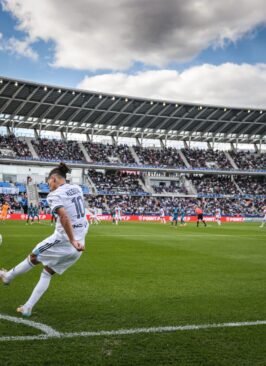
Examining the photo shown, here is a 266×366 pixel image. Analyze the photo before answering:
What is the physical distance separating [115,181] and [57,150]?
1071 cm

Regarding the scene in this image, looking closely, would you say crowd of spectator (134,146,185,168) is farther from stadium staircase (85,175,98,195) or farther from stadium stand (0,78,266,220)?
stadium staircase (85,175,98,195)

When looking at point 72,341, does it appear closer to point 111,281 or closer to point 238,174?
point 111,281

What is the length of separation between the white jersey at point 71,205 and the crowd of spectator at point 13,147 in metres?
56.9

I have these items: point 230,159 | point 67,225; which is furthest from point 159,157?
point 67,225

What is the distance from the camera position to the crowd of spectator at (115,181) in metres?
67.9

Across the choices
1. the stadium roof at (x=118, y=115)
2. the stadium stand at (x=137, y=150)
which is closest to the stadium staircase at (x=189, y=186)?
the stadium stand at (x=137, y=150)

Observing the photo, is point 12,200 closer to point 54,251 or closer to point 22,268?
point 22,268

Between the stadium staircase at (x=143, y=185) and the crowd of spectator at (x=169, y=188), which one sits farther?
the crowd of spectator at (x=169, y=188)

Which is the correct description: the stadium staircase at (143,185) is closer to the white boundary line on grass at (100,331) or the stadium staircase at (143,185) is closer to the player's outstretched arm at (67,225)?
the white boundary line on grass at (100,331)

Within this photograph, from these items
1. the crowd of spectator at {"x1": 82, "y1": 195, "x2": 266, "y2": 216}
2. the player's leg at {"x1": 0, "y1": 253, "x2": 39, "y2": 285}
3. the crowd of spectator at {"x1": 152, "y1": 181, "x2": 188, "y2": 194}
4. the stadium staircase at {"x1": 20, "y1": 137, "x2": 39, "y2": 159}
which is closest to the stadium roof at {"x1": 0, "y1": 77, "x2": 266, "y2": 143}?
the stadium staircase at {"x1": 20, "y1": 137, "x2": 39, "y2": 159}

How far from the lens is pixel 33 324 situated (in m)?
5.71

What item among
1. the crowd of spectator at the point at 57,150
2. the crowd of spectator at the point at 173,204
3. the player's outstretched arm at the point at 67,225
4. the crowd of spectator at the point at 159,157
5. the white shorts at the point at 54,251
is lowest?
the crowd of spectator at the point at 173,204

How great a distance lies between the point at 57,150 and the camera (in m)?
67.0

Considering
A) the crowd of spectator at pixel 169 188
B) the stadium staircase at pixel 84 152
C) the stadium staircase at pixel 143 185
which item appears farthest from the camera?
the crowd of spectator at pixel 169 188
